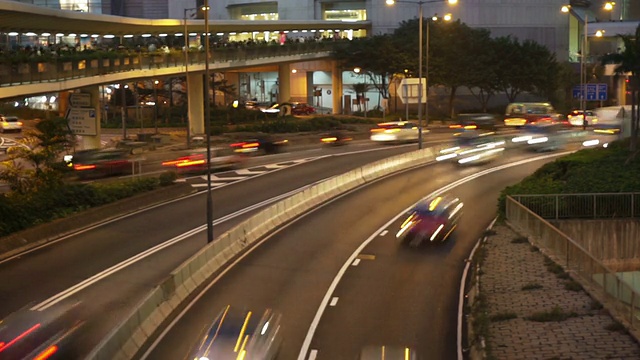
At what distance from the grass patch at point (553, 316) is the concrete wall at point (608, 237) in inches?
538

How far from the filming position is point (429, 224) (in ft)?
106

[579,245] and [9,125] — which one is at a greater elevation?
[9,125]

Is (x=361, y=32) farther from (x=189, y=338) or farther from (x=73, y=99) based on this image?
(x=189, y=338)

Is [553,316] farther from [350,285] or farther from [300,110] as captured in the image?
[300,110]

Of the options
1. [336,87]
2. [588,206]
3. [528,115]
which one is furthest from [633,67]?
[336,87]

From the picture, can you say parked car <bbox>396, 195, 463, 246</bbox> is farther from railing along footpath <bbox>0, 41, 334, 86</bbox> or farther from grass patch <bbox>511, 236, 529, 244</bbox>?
railing along footpath <bbox>0, 41, 334, 86</bbox>

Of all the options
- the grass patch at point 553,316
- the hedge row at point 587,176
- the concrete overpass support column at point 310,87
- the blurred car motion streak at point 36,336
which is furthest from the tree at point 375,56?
the blurred car motion streak at point 36,336

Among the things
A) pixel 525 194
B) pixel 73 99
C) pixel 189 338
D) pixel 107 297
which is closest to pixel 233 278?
pixel 107 297

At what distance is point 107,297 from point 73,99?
21.2 m

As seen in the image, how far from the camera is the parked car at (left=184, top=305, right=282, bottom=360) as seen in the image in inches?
675

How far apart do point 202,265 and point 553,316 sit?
437 inches

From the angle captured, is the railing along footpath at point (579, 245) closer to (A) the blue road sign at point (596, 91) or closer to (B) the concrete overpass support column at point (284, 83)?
(A) the blue road sign at point (596, 91)

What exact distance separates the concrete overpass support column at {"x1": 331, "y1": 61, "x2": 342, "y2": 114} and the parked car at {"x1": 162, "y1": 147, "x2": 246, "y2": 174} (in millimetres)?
49836

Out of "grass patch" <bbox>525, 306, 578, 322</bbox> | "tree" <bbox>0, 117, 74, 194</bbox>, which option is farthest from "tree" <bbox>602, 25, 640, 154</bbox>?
"tree" <bbox>0, 117, 74, 194</bbox>
